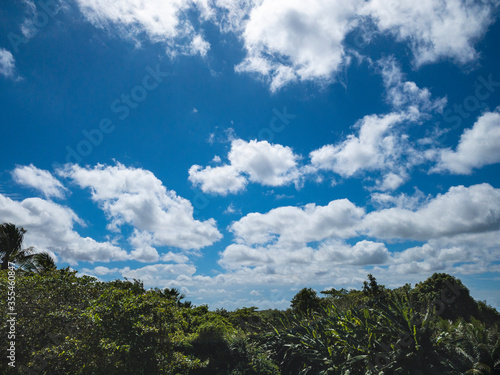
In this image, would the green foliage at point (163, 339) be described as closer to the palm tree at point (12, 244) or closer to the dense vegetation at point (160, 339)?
the dense vegetation at point (160, 339)

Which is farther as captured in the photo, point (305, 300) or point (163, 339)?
point (305, 300)

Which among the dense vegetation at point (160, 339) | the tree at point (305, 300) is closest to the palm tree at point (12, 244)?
the dense vegetation at point (160, 339)

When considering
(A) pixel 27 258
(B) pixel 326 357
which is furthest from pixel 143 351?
(A) pixel 27 258

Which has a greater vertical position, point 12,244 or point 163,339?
point 12,244

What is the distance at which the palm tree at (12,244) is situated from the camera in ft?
70.4

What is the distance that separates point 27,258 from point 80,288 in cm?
1857

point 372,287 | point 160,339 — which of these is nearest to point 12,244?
point 160,339

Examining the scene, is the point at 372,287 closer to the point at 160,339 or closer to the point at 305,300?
the point at 305,300

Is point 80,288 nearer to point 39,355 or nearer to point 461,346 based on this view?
point 39,355

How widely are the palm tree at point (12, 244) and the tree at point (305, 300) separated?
20.7 metres

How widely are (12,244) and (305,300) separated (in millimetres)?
22308

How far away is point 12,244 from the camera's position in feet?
72.1

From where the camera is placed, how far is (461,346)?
32.0ft

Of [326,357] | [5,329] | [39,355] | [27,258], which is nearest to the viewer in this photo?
[39,355]
